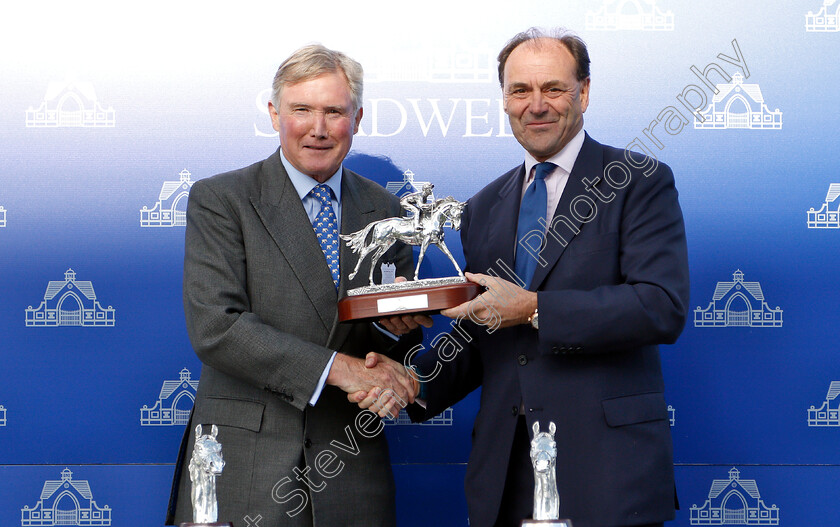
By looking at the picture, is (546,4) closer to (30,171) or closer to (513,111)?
(513,111)

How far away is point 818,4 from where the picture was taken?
3623mm

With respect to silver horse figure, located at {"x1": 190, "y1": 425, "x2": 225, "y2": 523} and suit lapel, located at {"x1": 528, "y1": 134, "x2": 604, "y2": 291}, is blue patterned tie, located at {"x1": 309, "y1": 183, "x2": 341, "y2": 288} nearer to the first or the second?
suit lapel, located at {"x1": 528, "y1": 134, "x2": 604, "y2": 291}

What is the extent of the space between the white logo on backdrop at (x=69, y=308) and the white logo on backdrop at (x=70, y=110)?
0.65 metres

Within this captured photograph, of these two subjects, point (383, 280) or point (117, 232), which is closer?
point (383, 280)

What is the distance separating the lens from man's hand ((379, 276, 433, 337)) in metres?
2.74

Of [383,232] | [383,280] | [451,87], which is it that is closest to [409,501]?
[383,280]

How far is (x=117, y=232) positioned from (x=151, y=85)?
644 millimetres

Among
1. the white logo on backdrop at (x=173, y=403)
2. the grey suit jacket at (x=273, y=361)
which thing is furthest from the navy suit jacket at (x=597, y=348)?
the white logo on backdrop at (x=173, y=403)

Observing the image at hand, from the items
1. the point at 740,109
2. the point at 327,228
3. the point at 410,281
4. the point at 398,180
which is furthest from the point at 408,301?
the point at 740,109

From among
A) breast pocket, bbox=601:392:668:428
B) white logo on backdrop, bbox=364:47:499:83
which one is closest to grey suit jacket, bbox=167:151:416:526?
breast pocket, bbox=601:392:668:428

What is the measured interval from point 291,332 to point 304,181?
0.50 metres

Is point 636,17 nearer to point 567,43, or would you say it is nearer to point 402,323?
point 567,43

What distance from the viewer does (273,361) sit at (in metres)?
2.52

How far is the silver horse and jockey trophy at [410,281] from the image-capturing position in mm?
2432
